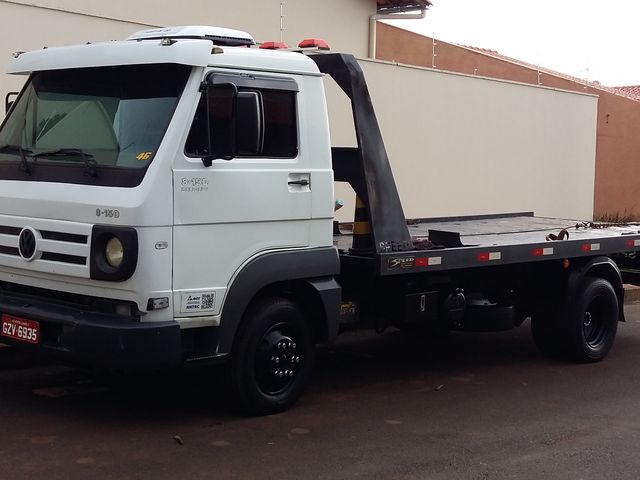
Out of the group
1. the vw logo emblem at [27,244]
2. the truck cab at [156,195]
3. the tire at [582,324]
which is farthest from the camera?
the tire at [582,324]

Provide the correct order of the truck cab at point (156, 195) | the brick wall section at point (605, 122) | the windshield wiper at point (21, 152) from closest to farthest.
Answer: the truck cab at point (156, 195) < the windshield wiper at point (21, 152) < the brick wall section at point (605, 122)

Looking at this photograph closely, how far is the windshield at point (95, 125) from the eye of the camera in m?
6.03

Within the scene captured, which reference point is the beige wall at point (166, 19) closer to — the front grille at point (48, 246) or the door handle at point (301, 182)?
the front grille at point (48, 246)

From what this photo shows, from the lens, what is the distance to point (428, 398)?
7531 mm

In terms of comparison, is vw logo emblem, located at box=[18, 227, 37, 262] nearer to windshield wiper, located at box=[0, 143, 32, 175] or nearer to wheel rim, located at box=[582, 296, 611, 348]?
windshield wiper, located at box=[0, 143, 32, 175]

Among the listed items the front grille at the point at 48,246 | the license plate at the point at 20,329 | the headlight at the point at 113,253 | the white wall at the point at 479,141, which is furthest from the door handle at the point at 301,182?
the white wall at the point at 479,141

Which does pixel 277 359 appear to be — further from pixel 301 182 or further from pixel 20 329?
pixel 20 329

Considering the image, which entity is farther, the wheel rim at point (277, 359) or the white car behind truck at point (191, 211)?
the wheel rim at point (277, 359)

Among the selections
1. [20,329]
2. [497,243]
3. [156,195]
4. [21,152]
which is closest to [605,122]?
[497,243]

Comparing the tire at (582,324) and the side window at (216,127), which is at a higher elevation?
the side window at (216,127)

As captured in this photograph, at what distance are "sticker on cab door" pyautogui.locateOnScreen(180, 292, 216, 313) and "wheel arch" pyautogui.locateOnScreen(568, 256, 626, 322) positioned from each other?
13.3ft

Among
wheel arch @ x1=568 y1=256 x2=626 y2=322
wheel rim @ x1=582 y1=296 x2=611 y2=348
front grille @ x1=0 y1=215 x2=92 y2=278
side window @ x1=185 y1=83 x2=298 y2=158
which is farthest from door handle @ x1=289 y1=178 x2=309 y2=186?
wheel rim @ x1=582 y1=296 x2=611 y2=348

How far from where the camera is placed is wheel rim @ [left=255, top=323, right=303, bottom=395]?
6.57 metres

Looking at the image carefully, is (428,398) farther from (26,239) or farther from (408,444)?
(26,239)
